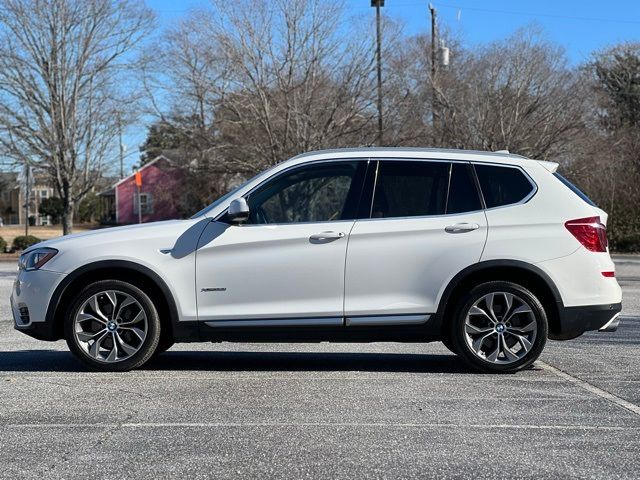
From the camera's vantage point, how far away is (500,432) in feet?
17.5

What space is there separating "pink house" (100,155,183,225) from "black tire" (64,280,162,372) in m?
33.3

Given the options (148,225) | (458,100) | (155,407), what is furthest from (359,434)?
(458,100)

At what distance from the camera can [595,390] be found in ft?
21.8

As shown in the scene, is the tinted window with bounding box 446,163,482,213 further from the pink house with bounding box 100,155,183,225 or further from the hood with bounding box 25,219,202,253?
the pink house with bounding box 100,155,183,225

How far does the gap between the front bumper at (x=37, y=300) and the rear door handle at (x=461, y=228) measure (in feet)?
10.5

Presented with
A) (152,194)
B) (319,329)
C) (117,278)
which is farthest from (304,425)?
(152,194)

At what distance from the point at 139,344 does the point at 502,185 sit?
130 inches

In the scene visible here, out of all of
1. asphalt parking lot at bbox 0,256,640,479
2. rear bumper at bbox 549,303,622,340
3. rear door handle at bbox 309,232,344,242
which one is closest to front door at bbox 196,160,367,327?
rear door handle at bbox 309,232,344,242

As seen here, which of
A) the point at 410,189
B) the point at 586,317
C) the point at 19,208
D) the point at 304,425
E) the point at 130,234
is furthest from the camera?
the point at 19,208

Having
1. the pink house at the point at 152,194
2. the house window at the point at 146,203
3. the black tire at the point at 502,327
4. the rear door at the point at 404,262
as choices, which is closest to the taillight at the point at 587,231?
the black tire at the point at 502,327

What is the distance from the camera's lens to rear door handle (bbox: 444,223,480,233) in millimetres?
7090

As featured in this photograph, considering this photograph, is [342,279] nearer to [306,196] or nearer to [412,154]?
[306,196]

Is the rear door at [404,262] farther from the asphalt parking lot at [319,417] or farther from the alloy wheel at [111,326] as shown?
the alloy wheel at [111,326]

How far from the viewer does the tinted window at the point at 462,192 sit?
7.22 meters
